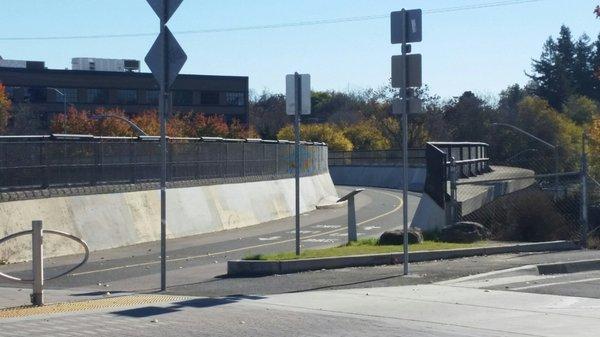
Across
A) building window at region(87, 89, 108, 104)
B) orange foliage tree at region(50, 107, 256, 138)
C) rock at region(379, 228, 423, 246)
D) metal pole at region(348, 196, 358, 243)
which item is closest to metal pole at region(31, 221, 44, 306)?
rock at region(379, 228, 423, 246)

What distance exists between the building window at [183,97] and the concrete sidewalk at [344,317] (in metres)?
78.6

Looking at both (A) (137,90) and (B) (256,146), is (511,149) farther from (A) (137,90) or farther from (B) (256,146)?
(B) (256,146)

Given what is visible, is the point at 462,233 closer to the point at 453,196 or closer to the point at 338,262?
the point at 453,196

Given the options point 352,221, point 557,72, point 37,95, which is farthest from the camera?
point 557,72

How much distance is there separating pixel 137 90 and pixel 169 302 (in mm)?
76023

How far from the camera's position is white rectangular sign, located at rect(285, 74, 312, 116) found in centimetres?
1680

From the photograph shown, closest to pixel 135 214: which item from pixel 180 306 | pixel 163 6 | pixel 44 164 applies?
pixel 44 164

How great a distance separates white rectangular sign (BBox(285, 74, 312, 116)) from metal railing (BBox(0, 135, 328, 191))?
23.5ft

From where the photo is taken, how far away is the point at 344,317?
11211 mm

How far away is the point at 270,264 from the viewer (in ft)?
50.9

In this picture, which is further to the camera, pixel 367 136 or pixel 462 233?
pixel 367 136

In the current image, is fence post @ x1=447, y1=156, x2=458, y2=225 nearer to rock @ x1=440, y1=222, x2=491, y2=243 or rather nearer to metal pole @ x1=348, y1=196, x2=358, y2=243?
rock @ x1=440, y1=222, x2=491, y2=243

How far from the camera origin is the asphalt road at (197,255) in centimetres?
1566

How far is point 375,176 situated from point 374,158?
8.29 ft
